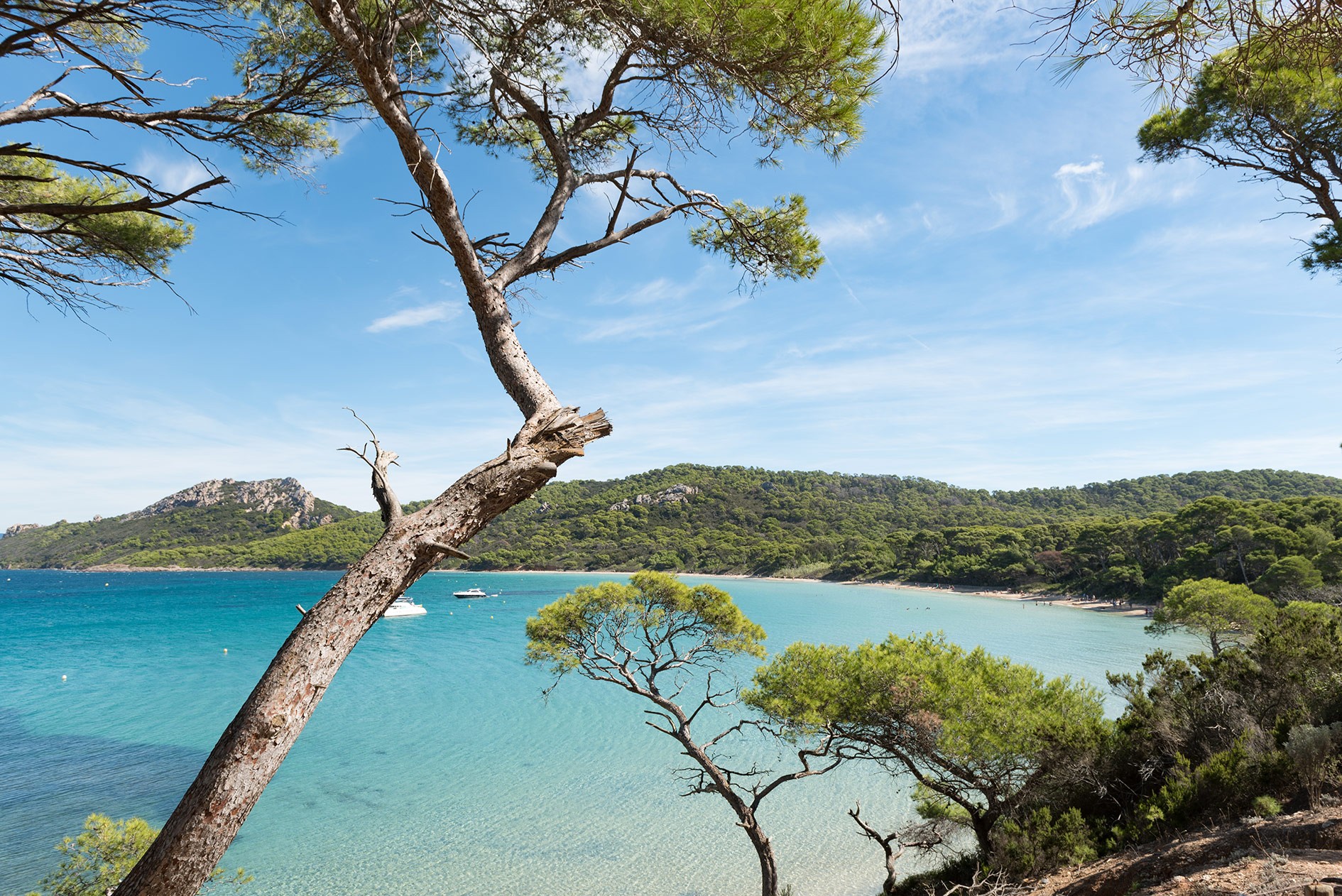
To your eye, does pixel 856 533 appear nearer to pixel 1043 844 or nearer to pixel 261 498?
pixel 1043 844

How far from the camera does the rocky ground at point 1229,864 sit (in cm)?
334

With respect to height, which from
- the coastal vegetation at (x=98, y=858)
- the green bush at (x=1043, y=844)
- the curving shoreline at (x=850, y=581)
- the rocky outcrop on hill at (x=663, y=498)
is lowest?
the curving shoreline at (x=850, y=581)

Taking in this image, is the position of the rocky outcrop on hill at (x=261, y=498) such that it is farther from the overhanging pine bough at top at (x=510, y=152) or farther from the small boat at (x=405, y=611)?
the overhanging pine bough at top at (x=510, y=152)

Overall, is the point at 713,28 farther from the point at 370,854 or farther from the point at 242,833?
the point at 242,833

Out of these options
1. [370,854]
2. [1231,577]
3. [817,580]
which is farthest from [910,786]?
[817,580]

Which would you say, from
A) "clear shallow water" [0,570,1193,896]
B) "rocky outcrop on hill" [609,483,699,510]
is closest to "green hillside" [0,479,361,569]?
"rocky outcrop on hill" [609,483,699,510]

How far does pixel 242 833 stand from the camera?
438 inches

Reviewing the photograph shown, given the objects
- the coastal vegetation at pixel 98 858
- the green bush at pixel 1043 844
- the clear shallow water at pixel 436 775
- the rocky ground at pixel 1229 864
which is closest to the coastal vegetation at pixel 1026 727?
the green bush at pixel 1043 844

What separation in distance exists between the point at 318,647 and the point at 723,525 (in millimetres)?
83470

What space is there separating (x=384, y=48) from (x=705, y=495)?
93.2 metres

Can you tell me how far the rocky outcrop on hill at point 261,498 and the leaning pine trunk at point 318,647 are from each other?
117 metres

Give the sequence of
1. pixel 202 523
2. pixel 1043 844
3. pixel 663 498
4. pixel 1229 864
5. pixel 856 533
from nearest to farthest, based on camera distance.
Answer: pixel 1229 864
pixel 1043 844
pixel 856 533
pixel 663 498
pixel 202 523

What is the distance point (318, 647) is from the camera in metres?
1.79

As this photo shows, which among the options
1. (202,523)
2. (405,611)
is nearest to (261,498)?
(202,523)
